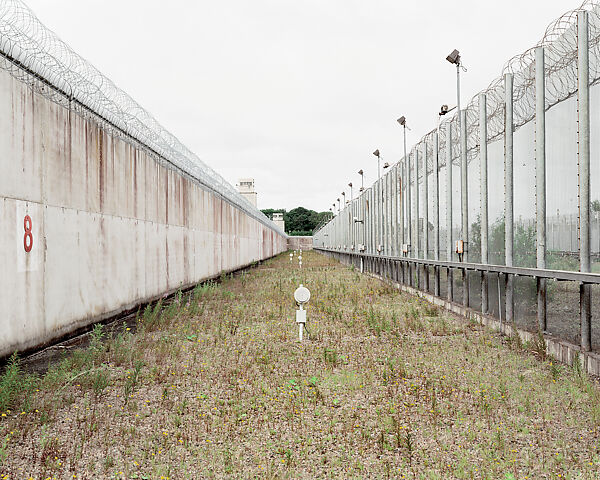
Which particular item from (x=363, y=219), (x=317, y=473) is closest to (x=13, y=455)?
(x=317, y=473)

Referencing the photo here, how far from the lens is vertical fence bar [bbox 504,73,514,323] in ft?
29.5

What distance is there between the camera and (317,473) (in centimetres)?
391

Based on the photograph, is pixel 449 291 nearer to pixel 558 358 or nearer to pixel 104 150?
pixel 558 358

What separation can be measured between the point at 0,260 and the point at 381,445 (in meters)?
5.36

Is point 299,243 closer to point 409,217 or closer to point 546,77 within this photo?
point 409,217

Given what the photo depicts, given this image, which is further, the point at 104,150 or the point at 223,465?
the point at 104,150

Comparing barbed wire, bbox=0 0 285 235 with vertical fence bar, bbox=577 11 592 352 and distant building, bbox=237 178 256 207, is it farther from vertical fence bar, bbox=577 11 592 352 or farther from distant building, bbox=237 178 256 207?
distant building, bbox=237 178 256 207

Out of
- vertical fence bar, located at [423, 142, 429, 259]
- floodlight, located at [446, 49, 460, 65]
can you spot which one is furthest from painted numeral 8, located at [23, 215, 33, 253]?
vertical fence bar, located at [423, 142, 429, 259]

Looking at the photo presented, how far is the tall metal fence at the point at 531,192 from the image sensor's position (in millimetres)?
6785

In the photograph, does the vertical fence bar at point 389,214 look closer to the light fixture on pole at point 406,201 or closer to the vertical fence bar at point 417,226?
the light fixture on pole at point 406,201

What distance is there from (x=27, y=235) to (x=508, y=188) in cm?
808

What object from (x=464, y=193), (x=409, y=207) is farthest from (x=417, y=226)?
(x=464, y=193)

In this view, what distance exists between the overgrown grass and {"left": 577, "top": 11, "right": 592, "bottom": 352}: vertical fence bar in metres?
0.99

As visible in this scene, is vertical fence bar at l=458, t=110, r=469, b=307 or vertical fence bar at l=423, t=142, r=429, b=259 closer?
vertical fence bar at l=458, t=110, r=469, b=307
